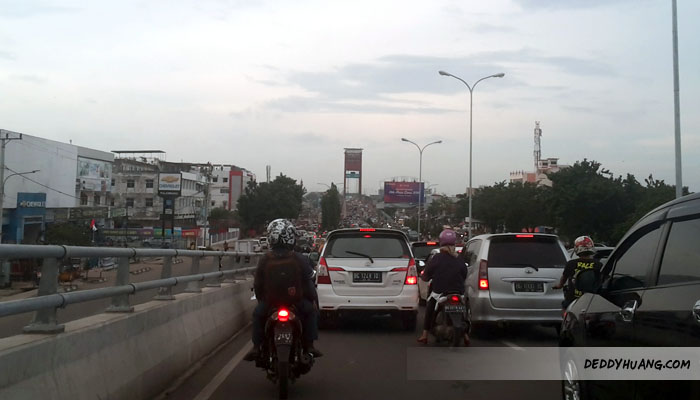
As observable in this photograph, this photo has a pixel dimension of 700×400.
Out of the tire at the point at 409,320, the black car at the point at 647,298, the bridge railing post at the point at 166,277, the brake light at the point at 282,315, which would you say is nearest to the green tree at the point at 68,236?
the tire at the point at 409,320

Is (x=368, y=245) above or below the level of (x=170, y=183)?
below

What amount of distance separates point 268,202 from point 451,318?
7351cm

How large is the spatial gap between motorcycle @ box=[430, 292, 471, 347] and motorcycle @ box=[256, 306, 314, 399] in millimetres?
2925

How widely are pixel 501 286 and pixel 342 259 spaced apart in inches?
108

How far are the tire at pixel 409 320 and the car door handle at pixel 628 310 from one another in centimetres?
760

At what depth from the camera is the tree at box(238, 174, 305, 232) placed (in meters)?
81.9

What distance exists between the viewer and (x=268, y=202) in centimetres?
8194

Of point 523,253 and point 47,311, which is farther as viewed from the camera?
point 523,253

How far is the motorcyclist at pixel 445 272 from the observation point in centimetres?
965

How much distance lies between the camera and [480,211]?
59406mm

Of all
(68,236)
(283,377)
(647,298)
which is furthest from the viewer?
(68,236)

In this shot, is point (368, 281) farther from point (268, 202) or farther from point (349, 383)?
point (268, 202)

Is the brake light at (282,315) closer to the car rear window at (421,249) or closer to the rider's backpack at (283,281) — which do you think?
the rider's backpack at (283,281)

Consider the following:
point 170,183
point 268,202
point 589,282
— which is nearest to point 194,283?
point 589,282
